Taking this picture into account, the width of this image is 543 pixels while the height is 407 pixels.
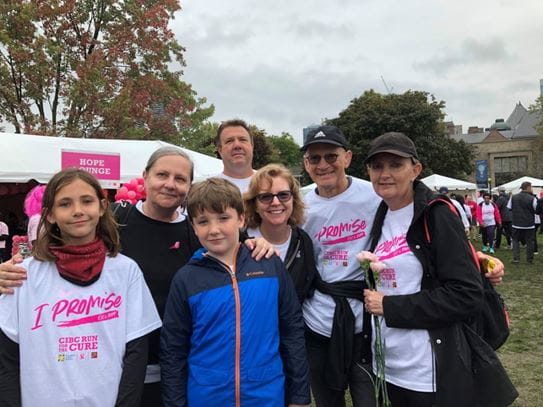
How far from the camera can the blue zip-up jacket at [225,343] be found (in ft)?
6.27

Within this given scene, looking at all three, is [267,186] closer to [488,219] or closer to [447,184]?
[488,219]

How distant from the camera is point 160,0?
52.4ft

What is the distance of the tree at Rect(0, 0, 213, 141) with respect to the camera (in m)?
13.4

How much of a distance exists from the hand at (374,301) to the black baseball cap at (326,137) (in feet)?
3.04

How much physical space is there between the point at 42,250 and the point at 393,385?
70.6 inches

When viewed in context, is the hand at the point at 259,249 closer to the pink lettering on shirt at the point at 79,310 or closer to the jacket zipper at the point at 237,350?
the jacket zipper at the point at 237,350

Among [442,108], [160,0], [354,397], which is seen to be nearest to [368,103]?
[442,108]

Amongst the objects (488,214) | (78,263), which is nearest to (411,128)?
(488,214)

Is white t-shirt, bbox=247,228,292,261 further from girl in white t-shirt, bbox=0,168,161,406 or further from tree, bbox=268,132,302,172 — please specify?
tree, bbox=268,132,302,172

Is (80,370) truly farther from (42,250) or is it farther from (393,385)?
(393,385)

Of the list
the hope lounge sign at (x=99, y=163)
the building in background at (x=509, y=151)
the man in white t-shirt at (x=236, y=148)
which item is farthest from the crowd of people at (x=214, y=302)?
the building in background at (x=509, y=151)

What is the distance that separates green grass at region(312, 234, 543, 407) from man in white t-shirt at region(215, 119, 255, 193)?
2.41m

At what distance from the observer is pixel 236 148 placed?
11.7ft

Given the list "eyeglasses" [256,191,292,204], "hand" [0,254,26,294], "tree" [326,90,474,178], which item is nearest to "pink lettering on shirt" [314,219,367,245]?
"eyeglasses" [256,191,292,204]
